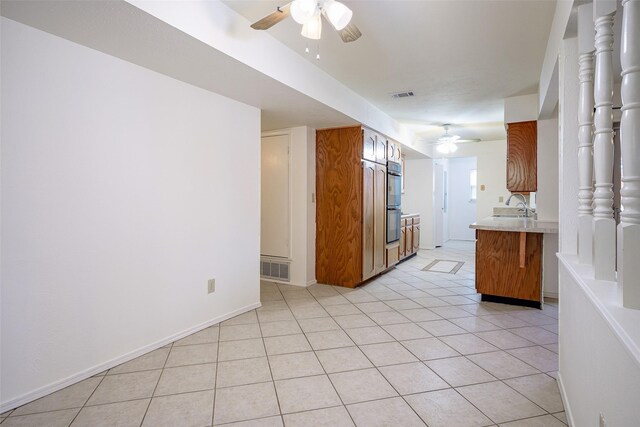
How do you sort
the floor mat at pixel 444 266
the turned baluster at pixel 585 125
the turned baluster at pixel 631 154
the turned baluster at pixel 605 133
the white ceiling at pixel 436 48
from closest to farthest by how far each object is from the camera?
the turned baluster at pixel 631 154 → the turned baluster at pixel 605 133 → the turned baluster at pixel 585 125 → the white ceiling at pixel 436 48 → the floor mat at pixel 444 266

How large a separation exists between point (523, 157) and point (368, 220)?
2.02 m

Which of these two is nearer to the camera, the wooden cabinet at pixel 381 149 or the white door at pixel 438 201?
the wooden cabinet at pixel 381 149

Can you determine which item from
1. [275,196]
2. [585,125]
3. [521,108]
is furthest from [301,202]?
[585,125]

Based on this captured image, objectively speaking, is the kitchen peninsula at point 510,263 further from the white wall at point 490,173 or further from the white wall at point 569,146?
the white wall at point 490,173

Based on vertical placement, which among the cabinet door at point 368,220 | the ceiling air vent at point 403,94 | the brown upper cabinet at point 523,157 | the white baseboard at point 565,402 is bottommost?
the white baseboard at point 565,402

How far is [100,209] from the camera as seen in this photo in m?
2.18

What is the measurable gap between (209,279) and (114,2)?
6.98ft

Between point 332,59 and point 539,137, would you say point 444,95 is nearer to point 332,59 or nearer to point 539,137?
point 539,137

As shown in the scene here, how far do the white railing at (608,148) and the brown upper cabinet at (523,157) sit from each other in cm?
262

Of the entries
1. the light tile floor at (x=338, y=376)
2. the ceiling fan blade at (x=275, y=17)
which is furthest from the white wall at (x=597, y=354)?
the ceiling fan blade at (x=275, y=17)

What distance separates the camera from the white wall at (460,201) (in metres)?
9.05

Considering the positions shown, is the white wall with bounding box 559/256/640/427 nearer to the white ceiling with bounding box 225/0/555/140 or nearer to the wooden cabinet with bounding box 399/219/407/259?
the white ceiling with bounding box 225/0/555/140

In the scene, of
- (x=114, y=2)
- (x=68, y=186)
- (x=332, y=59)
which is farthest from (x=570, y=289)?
(x=68, y=186)

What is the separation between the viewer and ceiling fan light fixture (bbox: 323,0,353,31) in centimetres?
173
